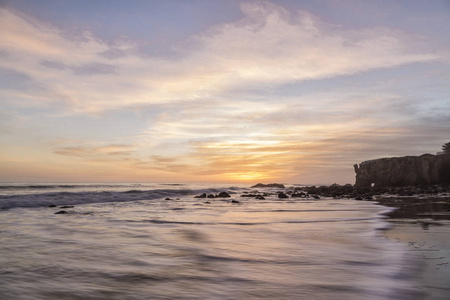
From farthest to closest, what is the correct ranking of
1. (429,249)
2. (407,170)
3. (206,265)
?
(407,170), (429,249), (206,265)

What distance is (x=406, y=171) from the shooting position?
1642 inches

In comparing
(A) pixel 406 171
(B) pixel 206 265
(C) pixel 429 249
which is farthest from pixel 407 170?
(B) pixel 206 265

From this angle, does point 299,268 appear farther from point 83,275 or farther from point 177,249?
point 83,275

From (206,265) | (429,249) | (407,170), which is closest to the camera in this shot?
(206,265)

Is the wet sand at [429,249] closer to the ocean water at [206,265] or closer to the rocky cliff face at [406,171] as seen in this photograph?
the ocean water at [206,265]

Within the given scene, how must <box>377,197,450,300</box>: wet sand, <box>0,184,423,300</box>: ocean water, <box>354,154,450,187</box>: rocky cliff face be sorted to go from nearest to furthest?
1. <box>377,197,450,300</box>: wet sand
2. <box>0,184,423,300</box>: ocean water
3. <box>354,154,450,187</box>: rocky cliff face

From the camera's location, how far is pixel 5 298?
3756mm

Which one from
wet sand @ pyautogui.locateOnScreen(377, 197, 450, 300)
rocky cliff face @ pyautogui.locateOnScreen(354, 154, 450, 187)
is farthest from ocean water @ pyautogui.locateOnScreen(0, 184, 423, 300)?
rocky cliff face @ pyautogui.locateOnScreen(354, 154, 450, 187)

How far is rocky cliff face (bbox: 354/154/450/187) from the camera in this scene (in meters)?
39.7

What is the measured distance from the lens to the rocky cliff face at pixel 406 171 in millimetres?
39747

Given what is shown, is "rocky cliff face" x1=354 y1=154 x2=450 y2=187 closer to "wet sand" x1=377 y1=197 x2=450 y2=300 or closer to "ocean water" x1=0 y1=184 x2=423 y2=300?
"wet sand" x1=377 y1=197 x2=450 y2=300

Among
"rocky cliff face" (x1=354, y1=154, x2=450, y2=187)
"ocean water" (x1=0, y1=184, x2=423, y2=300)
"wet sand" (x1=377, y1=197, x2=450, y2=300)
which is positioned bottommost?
"ocean water" (x1=0, y1=184, x2=423, y2=300)

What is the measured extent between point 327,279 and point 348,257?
57.0 inches

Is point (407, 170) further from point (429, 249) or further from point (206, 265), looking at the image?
point (206, 265)
